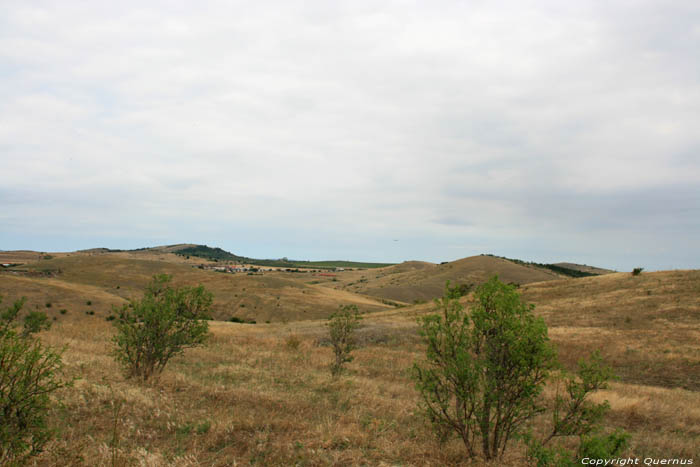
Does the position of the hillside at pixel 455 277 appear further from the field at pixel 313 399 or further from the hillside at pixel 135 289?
the field at pixel 313 399

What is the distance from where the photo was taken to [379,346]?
24.1 meters

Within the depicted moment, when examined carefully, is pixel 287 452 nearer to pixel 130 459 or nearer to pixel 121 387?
pixel 130 459

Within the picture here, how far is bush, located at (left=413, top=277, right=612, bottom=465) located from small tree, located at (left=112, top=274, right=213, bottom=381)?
27.2 ft

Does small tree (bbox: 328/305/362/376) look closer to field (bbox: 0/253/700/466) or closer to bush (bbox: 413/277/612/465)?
field (bbox: 0/253/700/466)

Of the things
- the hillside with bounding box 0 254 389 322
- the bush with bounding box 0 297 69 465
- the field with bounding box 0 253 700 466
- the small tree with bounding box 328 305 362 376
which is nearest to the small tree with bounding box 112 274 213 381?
the field with bounding box 0 253 700 466

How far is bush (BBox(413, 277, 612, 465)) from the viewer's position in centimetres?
578

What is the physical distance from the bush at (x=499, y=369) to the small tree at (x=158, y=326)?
828 centimetres

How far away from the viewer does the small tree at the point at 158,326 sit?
11.0 metres

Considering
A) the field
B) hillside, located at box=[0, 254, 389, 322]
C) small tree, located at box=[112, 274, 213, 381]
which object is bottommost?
hillside, located at box=[0, 254, 389, 322]

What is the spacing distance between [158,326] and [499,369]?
976 cm

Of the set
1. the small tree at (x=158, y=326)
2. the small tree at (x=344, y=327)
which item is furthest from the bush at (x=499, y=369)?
the small tree at (x=344, y=327)

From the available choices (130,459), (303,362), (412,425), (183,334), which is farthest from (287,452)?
(303,362)

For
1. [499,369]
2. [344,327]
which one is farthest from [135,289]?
[499,369]

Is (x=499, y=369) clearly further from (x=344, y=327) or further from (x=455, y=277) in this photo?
(x=455, y=277)
